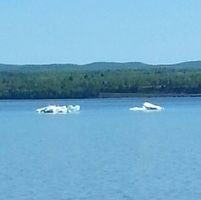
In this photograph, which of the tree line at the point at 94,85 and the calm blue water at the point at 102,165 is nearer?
the calm blue water at the point at 102,165

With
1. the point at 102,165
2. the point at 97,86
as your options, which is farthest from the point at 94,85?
the point at 102,165

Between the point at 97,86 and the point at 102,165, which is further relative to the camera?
the point at 97,86

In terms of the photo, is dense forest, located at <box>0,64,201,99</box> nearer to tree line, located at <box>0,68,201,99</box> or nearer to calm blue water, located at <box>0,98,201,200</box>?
tree line, located at <box>0,68,201,99</box>

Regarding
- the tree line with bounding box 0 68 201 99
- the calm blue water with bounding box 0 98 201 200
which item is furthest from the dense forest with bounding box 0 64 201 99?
the calm blue water with bounding box 0 98 201 200

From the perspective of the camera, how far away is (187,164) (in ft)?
93.7

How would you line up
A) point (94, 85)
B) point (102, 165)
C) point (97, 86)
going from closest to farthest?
point (102, 165) < point (94, 85) < point (97, 86)

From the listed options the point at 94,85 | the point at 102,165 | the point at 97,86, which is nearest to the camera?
the point at 102,165

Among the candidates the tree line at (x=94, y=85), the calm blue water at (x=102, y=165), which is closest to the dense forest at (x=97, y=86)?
the tree line at (x=94, y=85)

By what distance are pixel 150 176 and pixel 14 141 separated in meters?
14.8

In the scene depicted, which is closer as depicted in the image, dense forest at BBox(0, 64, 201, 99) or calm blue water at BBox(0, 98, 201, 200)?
calm blue water at BBox(0, 98, 201, 200)

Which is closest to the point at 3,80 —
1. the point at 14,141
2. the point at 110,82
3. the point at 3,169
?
the point at 110,82

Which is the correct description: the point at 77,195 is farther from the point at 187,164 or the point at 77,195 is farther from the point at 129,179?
the point at 187,164

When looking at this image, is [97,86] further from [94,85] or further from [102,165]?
[102,165]

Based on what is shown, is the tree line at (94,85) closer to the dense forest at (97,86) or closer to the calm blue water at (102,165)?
the dense forest at (97,86)
